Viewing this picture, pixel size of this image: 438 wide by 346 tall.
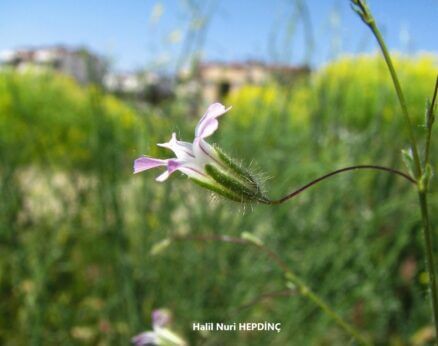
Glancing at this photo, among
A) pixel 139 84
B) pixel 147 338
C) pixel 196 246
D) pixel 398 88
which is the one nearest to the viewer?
pixel 398 88

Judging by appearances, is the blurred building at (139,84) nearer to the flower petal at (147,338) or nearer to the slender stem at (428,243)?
the flower petal at (147,338)

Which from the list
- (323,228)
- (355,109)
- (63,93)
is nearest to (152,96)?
(323,228)

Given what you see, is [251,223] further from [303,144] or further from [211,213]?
[303,144]

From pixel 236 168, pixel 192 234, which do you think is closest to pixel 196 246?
pixel 192 234

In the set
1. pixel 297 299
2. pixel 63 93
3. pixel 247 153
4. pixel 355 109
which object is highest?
pixel 63 93

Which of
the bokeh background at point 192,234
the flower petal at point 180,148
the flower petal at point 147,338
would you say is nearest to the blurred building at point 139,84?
the bokeh background at point 192,234

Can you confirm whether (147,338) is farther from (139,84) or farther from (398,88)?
(139,84)

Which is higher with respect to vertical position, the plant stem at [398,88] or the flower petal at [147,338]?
the plant stem at [398,88]

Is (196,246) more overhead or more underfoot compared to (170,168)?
more overhead
